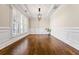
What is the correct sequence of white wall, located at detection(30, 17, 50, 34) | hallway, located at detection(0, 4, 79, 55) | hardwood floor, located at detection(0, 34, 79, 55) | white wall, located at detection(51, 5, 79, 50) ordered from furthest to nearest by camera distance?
1. white wall, located at detection(30, 17, 50, 34)
2. white wall, located at detection(51, 5, 79, 50)
3. hallway, located at detection(0, 4, 79, 55)
4. hardwood floor, located at detection(0, 34, 79, 55)

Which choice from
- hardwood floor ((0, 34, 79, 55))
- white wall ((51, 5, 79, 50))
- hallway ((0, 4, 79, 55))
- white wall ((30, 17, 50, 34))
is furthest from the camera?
white wall ((30, 17, 50, 34))

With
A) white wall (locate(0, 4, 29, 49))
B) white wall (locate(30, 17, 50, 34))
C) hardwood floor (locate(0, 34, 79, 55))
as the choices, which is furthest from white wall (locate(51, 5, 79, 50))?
white wall (locate(0, 4, 29, 49))

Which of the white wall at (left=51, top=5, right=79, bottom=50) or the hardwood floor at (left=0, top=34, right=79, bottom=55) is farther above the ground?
the white wall at (left=51, top=5, right=79, bottom=50)

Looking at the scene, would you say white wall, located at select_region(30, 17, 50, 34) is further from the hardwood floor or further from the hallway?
the hardwood floor

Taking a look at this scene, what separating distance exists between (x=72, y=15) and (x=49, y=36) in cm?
183

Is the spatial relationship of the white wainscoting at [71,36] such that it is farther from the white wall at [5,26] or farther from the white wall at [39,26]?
the white wall at [5,26]

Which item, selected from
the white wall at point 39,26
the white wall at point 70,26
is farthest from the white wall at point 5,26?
the white wall at point 70,26

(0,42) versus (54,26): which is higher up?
(54,26)

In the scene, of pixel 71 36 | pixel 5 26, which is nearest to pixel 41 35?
pixel 71 36
